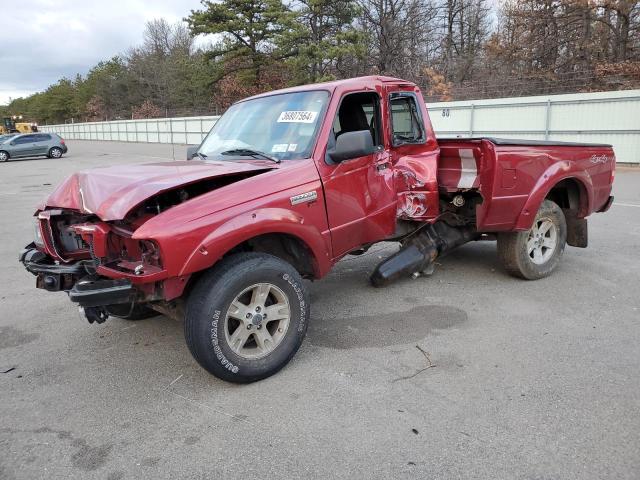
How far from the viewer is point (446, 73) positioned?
34219mm

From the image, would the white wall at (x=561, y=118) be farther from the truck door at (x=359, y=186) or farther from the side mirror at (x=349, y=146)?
the side mirror at (x=349, y=146)

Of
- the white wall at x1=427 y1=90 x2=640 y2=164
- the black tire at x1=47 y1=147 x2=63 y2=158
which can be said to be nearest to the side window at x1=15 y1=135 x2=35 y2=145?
the black tire at x1=47 y1=147 x2=63 y2=158

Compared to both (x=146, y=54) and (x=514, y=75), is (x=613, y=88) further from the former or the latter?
(x=146, y=54)

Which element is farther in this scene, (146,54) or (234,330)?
(146,54)

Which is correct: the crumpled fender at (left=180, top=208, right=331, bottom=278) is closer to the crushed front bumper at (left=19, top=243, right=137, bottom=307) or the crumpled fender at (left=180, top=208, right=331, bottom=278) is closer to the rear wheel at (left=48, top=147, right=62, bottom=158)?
the crushed front bumper at (left=19, top=243, right=137, bottom=307)

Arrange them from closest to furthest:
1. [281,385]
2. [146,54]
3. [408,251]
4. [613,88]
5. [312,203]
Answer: [281,385] < [312,203] < [408,251] < [613,88] < [146,54]

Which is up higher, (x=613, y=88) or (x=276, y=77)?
(x=276, y=77)

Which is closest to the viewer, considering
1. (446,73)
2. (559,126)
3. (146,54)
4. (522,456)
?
(522,456)

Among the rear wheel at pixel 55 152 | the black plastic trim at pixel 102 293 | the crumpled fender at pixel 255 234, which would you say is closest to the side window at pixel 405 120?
the crumpled fender at pixel 255 234

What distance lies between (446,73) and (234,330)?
34058mm

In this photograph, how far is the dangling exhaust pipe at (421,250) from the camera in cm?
521

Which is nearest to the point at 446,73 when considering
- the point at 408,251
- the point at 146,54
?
the point at 408,251

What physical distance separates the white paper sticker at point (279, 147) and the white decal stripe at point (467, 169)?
195 cm

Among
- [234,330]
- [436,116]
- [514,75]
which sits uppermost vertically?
[514,75]
